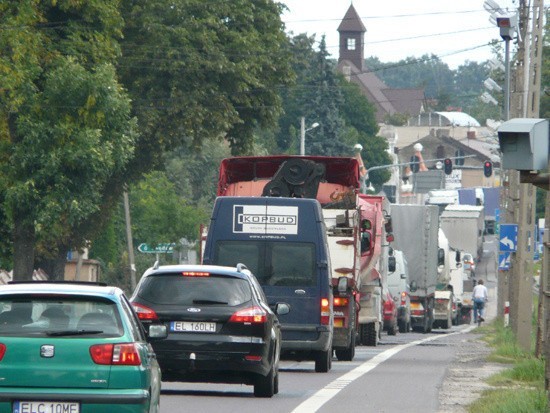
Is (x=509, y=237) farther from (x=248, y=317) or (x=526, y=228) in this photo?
(x=248, y=317)

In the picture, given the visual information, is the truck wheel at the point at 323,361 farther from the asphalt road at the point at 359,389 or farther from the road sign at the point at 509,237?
the road sign at the point at 509,237

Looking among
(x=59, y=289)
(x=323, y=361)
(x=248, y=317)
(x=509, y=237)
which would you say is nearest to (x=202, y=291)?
(x=248, y=317)

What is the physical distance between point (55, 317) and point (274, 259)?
1142cm

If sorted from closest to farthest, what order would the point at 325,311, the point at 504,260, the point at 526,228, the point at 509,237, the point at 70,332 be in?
the point at 70,332 → the point at 325,311 → the point at 526,228 → the point at 509,237 → the point at 504,260

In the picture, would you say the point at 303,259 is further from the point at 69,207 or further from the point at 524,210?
the point at 69,207

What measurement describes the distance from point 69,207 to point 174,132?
26.5ft

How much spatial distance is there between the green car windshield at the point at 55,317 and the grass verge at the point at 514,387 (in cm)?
425

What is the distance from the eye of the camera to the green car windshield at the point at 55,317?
1188 cm

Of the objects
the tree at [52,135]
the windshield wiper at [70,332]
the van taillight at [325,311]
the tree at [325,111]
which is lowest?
the van taillight at [325,311]

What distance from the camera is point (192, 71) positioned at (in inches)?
1890

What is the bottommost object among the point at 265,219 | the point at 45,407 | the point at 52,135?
the point at 45,407

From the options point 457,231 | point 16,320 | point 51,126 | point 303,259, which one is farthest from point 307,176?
point 457,231

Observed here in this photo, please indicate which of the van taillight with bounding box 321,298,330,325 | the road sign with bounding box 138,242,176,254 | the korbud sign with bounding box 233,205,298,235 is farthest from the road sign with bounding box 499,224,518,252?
the road sign with bounding box 138,242,176,254

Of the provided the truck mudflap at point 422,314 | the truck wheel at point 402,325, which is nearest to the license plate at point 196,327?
the truck wheel at point 402,325
